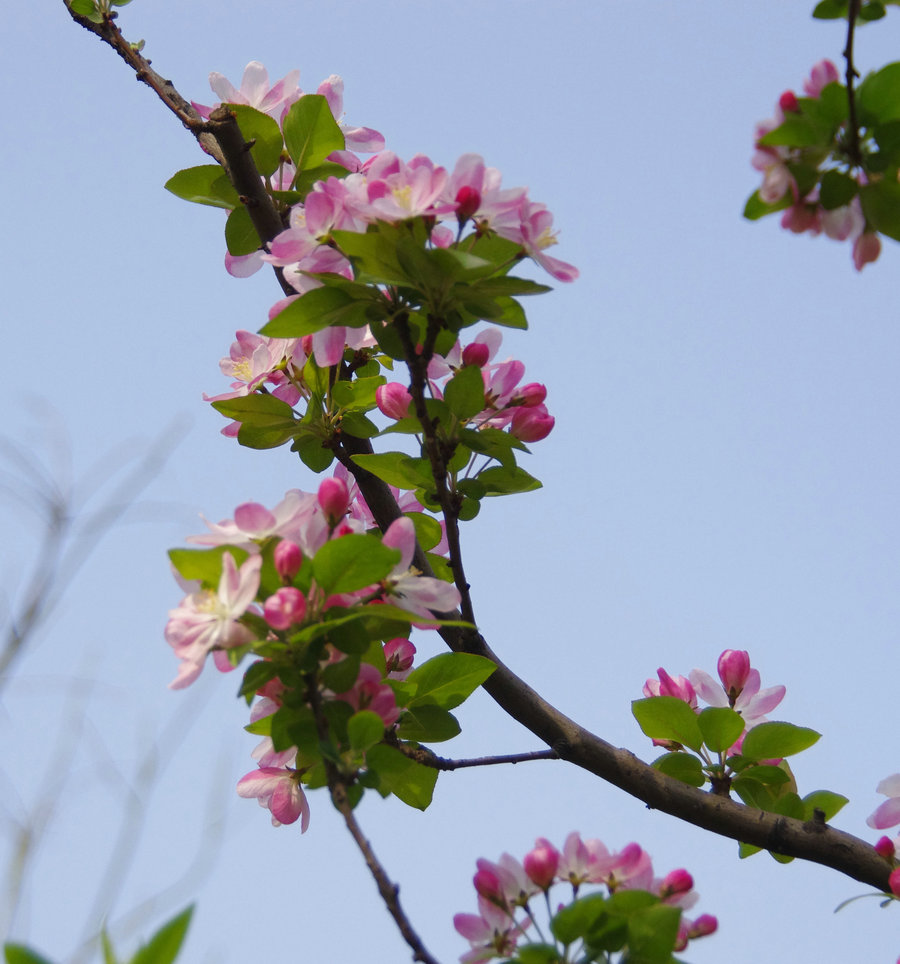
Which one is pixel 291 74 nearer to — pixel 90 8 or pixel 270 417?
pixel 90 8

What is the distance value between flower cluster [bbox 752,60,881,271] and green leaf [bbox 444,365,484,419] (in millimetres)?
379

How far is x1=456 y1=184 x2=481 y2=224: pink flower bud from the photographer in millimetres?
1190

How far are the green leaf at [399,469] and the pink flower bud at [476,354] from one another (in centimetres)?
15

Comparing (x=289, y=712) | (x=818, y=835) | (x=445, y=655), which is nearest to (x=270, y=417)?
(x=445, y=655)

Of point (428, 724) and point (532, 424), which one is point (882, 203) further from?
point (428, 724)

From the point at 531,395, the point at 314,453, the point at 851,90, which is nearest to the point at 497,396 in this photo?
the point at 531,395

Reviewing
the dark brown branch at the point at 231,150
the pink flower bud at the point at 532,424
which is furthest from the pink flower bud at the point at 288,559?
the dark brown branch at the point at 231,150

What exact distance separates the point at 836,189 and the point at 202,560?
75 centimetres

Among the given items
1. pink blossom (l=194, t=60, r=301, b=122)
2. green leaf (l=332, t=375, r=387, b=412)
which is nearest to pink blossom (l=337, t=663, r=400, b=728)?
green leaf (l=332, t=375, r=387, b=412)

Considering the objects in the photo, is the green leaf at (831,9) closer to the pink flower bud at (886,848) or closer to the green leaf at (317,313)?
the green leaf at (317,313)

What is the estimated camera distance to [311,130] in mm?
1600

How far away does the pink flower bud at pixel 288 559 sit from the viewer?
3.41ft

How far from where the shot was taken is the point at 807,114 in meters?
1.11

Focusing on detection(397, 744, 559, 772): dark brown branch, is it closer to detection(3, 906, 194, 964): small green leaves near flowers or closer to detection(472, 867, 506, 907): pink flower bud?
detection(472, 867, 506, 907): pink flower bud
